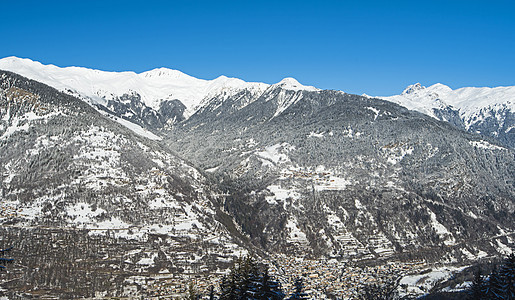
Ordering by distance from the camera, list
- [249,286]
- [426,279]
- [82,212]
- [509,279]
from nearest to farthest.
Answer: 1. [249,286]
2. [509,279]
3. [426,279]
4. [82,212]

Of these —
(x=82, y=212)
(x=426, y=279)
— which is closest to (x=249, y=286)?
(x=426, y=279)

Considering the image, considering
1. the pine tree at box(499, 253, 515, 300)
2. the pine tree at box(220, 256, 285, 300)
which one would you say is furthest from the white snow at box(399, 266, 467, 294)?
the pine tree at box(220, 256, 285, 300)

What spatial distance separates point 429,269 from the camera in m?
197

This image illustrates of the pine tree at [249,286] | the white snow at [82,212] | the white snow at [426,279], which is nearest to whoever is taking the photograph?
the pine tree at [249,286]

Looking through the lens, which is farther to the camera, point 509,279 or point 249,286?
point 509,279

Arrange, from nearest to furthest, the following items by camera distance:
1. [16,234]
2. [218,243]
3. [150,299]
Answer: [150,299]
[16,234]
[218,243]

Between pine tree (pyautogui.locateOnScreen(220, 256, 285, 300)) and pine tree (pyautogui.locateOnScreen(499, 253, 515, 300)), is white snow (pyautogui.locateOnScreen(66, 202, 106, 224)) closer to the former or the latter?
pine tree (pyautogui.locateOnScreen(220, 256, 285, 300))

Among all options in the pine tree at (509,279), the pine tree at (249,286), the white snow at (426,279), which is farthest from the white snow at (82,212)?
the pine tree at (509,279)

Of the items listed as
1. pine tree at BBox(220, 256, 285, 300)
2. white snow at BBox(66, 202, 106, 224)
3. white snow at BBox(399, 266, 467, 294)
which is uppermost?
white snow at BBox(66, 202, 106, 224)

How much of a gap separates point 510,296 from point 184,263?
436 ft

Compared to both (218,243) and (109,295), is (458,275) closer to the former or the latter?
(218,243)

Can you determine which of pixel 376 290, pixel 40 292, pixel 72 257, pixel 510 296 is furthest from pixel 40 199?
pixel 510 296

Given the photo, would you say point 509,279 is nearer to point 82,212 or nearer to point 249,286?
point 249,286

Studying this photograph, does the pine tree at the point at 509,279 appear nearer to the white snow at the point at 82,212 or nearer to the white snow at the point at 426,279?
the white snow at the point at 426,279
